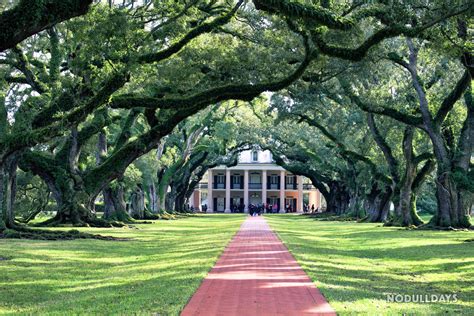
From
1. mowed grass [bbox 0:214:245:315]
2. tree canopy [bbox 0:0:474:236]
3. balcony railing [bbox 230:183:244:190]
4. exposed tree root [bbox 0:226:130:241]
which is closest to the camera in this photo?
mowed grass [bbox 0:214:245:315]

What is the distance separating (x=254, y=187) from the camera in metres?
90.1

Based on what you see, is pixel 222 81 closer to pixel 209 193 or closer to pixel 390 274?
pixel 390 274

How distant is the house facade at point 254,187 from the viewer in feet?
289

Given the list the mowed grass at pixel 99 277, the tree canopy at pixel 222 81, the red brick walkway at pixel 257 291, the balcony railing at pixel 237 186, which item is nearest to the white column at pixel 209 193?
the balcony railing at pixel 237 186

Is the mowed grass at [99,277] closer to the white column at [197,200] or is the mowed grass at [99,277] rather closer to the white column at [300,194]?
the white column at [300,194]

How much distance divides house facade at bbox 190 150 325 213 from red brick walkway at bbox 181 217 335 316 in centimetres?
7385

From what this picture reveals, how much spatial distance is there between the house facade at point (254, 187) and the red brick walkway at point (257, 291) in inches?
2907

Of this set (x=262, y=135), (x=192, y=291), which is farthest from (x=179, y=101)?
(x=262, y=135)

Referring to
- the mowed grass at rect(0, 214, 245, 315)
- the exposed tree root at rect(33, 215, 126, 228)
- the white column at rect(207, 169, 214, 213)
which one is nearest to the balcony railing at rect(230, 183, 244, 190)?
the white column at rect(207, 169, 214, 213)

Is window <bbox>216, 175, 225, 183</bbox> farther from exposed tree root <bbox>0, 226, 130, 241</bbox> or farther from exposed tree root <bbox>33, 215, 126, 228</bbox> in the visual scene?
exposed tree root <bbox>0, 226, 130, 241</bbox>

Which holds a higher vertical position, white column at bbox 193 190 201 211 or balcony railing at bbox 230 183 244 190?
balcony railing at bbox 230 183 244 190

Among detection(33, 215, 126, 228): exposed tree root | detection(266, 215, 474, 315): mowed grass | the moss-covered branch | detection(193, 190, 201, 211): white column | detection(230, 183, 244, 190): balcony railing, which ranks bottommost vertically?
detection(266, 215, 474, 315): mowed grass

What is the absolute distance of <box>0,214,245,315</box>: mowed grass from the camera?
803cm

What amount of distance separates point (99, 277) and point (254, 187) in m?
79.1
